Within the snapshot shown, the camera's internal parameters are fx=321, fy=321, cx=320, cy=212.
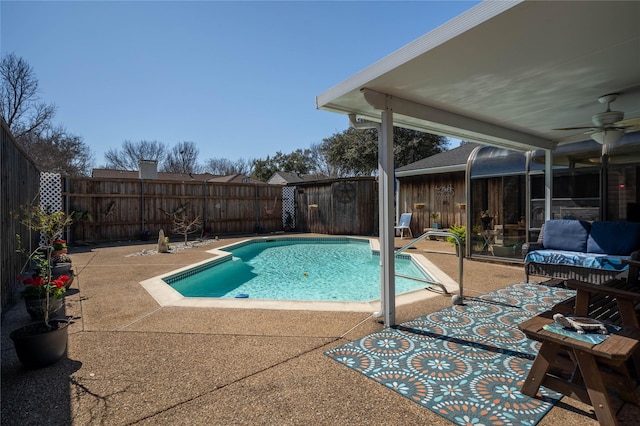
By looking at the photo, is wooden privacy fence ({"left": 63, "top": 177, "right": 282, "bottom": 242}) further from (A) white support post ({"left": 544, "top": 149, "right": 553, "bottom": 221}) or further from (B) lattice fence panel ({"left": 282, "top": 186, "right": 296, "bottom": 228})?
(A) white support post ({"left": 544, "top": 149, "right": 553, "bottom": 221})

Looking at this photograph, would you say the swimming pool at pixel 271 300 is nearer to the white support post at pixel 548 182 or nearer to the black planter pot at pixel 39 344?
the black planter pot at pixel 39 344

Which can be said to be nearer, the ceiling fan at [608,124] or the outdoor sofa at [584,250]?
the ceiling fan at [608,124]

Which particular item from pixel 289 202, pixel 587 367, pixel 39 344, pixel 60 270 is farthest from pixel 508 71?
pixel 289 202

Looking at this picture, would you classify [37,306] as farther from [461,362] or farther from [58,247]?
[461,362]

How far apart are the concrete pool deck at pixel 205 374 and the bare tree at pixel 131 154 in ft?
112

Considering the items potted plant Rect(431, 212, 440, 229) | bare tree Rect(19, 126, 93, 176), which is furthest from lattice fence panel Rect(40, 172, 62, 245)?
potted plant Rect(431, 212, 440, 229)

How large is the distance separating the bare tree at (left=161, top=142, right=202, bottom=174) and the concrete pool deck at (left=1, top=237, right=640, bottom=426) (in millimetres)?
34306

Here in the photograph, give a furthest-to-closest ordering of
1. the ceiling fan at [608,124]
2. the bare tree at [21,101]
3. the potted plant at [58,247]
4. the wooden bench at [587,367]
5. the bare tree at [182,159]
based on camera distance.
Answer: the bare tree at [182,159], the bare tree at [21,101], the potted plant at [58,247], the ceiling fan at [608,124], the wooden bench at [587,367]

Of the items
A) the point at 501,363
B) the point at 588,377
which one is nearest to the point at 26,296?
the point at 501,363

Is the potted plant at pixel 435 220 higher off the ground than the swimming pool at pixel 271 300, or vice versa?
the potted plant at pixel 435 220

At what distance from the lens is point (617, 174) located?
18.0 feet

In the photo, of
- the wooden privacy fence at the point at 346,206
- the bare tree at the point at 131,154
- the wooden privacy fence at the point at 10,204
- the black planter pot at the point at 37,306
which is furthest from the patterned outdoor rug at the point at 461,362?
the bare tree at the point at 131,154

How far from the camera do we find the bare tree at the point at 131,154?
109 feet

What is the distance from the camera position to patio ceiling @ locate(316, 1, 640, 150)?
2.13m
